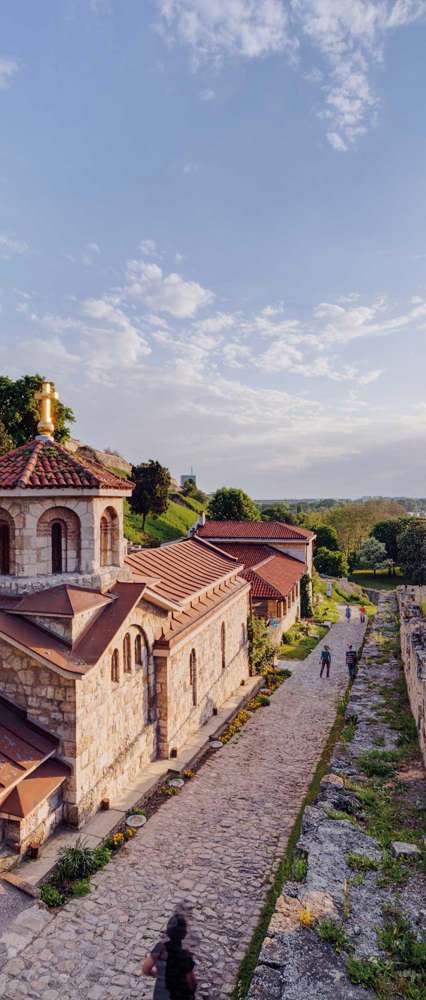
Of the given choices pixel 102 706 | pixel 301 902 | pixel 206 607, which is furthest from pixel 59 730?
pixel 206 607

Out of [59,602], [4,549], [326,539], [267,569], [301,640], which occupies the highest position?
[4,549]

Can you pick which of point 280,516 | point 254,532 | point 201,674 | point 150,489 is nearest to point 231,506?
point 150,489

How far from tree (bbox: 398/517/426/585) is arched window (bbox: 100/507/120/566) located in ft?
149

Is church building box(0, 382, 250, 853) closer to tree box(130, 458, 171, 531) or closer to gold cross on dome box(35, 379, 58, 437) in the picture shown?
gold cross on dome box(35, 379, 58, 437)

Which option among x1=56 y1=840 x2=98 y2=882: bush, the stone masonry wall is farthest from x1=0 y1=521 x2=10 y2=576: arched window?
x1=56 y1=840 x2=98 y2=882: bush

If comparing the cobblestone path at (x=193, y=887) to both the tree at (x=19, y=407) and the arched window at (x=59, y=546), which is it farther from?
the tree at (x=19, y=407)

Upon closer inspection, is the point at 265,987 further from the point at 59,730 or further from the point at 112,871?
the point at 59,730

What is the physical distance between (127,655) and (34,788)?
11.7ft

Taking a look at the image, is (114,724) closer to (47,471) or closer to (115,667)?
(115,667)

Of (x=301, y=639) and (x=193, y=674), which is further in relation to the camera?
(x=301, y=639)

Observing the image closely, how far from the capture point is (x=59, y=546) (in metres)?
12.1

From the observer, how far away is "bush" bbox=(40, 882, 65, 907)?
8.59 metres

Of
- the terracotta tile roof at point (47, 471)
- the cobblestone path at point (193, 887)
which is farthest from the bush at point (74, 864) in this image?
the terracotta tile roof at point (47, 471)

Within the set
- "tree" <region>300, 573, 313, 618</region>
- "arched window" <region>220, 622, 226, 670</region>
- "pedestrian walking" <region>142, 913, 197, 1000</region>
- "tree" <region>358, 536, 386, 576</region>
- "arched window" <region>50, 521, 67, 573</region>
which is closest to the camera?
"pedestrian walking" <region>142, 913, 197, 1000</region>
